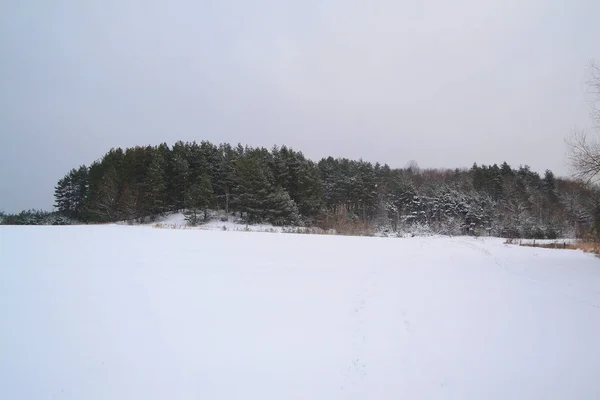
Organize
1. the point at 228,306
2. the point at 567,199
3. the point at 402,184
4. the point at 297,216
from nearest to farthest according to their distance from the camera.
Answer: the point at 228,306, the point at 297,216, the point at 567,199, the point at 402,184

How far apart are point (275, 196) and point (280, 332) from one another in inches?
1011

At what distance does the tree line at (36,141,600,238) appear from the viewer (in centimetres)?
3159

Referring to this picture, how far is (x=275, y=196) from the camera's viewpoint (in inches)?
1169

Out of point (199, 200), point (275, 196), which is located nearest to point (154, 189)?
point (199, 200)

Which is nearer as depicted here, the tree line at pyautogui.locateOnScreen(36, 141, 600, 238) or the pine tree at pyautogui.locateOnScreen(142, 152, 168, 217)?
the tree line at pyautogui.locateOnScreen(36, 141, 600, 238)

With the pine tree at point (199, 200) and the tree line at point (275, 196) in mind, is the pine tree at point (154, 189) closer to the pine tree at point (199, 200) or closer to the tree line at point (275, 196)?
the tree line at point (275, 196)

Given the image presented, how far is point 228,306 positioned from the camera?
4.99 m

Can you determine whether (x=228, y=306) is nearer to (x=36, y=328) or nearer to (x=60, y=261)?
(x=36, y=328)

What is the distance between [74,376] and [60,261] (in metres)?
5.07

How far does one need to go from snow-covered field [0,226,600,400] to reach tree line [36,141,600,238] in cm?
1975

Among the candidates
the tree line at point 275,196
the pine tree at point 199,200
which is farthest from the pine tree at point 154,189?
→ the pine tree at point 199,200

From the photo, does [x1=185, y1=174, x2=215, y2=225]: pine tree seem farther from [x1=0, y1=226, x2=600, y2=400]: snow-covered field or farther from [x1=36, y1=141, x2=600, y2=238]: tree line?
[x1=0, y1=226, x2=600, y2=400]: snow-covered field

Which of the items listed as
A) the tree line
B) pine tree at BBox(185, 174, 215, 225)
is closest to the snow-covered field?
the tree line

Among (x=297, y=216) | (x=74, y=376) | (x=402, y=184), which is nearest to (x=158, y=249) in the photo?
(x=74, y=376)
